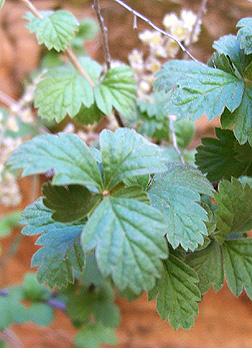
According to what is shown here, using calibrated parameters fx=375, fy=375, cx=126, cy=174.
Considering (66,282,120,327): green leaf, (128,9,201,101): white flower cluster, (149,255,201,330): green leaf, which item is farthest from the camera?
(66,282,120,327): green leaf

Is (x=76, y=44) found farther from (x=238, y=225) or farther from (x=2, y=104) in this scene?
(x=238, y=225)

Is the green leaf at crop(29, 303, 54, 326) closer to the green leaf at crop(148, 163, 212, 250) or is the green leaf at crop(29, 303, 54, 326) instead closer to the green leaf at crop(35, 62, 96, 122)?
the green leaf at crop(35, 62, 96, 122)

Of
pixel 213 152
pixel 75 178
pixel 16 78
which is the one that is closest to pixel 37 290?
pixel 213 152

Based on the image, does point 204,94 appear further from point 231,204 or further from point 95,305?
point 95,305

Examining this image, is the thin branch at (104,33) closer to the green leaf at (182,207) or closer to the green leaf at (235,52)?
the green leaf at (235,52)

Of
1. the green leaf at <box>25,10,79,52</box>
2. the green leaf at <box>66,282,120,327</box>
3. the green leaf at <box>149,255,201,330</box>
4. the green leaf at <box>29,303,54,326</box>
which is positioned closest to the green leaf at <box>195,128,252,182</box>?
the green leaf at <box>149,255,201,330</box>

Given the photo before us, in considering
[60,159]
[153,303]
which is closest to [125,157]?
[60,159]
